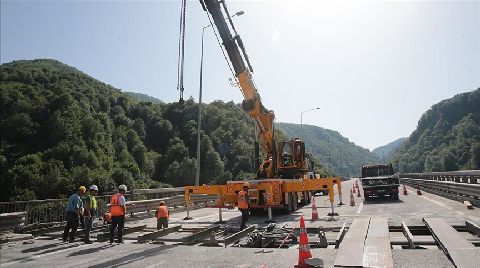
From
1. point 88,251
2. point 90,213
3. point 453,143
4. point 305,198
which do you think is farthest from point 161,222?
point 453,143

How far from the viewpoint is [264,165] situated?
58.9ft

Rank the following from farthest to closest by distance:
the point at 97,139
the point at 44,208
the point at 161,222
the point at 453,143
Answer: the point at 453,143, the point at 97,139, the point at 44,208, the point at 161,222

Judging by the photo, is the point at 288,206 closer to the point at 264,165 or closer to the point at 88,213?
the point at 264,165

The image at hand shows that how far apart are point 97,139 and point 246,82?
78612mm

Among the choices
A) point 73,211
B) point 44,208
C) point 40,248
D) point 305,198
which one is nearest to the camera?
point 40,248

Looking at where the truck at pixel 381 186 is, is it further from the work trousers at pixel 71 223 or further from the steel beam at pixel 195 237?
the work trousers at pixel 71 223

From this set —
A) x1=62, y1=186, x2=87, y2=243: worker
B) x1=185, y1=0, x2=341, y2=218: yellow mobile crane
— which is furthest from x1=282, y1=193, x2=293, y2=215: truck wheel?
x1=62, y1=186, x2=87, y2=243: worker

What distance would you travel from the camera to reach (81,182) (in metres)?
70.1

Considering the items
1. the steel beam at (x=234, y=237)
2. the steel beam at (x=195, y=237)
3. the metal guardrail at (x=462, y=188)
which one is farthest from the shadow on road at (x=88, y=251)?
the metal guardrail at (x=462, y=188)

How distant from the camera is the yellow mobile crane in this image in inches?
604

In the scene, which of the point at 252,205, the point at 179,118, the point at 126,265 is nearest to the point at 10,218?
the point at 126,265

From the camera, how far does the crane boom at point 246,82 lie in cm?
1649

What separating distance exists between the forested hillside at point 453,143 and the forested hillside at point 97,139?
84.0 meters

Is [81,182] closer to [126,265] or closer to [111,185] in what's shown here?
[111,185]
